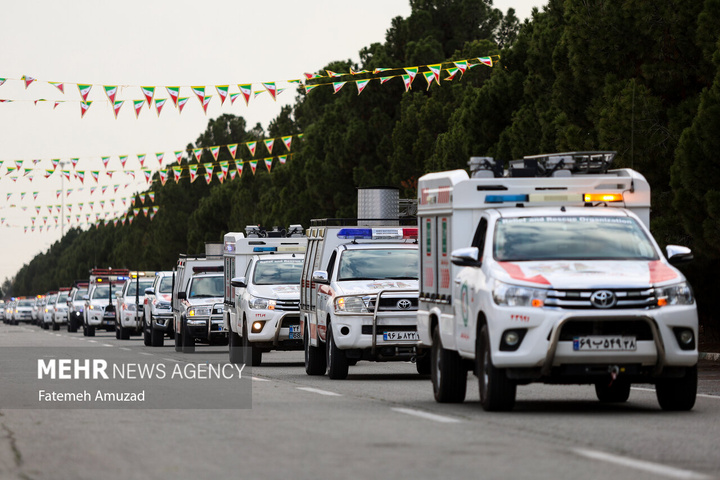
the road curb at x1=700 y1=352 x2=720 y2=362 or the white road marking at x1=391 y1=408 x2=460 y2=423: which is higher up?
the white road marking at x1=391 y1=408 x2=460 y2=423

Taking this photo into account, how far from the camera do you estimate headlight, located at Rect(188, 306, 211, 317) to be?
35.4 m

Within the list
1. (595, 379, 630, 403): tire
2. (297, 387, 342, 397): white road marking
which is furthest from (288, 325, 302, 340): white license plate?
(595, 379, 630, 403): tire

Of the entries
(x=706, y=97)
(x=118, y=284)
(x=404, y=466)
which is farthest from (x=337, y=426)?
(x=118, y=284)

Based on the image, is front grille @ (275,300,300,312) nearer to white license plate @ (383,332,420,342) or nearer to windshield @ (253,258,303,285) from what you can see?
windshield @ (253,258,303,285)

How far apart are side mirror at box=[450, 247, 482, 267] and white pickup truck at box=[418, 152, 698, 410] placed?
0.04 feet

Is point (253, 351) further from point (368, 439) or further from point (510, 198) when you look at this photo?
point (368, 439)

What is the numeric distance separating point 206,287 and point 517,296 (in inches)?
931

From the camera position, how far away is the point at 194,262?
1502 inches

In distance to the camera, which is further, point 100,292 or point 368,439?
point 100,292

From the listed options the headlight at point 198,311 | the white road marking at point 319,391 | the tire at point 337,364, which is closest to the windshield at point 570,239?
the white road marking at point 319,391

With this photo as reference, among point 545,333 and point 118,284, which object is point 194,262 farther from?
point 545,333

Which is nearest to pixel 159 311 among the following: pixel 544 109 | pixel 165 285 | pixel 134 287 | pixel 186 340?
pixel 165 285

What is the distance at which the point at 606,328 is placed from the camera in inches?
529

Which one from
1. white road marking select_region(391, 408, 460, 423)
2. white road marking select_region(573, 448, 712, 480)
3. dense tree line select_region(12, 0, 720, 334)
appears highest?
dense tree line select_region(12, 0, 720, 334)
